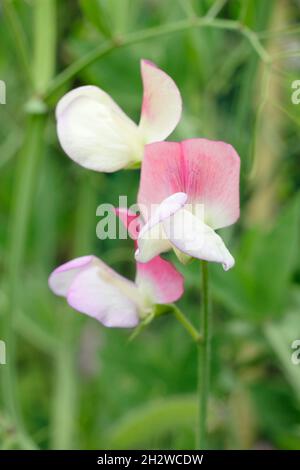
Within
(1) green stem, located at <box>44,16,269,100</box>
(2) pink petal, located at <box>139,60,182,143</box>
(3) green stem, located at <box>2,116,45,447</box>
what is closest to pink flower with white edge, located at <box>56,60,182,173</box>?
(2) pink petal, located at <box>139,60,182,143</box>

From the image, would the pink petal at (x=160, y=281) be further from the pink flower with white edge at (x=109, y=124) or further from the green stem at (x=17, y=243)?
the green stem at (x=17, y=243)

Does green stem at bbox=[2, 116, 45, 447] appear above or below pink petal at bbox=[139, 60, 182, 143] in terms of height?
below

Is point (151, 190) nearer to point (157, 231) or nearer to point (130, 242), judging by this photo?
point (157, 231)

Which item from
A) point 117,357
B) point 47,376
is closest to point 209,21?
point 117,357

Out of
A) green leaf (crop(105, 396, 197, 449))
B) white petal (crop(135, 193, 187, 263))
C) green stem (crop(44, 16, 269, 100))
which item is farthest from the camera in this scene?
green leaf (crop(105, 396, 197, 449))

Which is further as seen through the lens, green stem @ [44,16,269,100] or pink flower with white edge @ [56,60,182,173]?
green stem @ [44,16,269,100]

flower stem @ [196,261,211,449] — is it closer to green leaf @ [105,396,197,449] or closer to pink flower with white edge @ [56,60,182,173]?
pink flower with white edge @ [56,60,182,173]

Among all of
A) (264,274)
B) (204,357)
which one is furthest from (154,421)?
(204,357)
